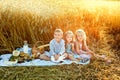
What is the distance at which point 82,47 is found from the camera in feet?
8.78

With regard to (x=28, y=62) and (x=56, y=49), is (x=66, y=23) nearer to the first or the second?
(x=56, y=49)

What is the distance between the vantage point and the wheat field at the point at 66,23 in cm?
260

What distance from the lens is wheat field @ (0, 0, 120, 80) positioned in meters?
2.60

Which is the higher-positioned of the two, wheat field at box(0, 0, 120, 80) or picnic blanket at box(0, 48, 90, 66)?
wheat field at box(0, 0, 120, 80)

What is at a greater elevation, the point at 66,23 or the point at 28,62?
the point at 66,23

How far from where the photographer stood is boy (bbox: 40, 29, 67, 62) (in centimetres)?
262

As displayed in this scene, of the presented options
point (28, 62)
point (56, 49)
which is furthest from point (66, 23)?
point (28, 62)

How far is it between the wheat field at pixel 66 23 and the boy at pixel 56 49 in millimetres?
49

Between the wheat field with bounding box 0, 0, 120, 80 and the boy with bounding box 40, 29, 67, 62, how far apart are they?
5cm

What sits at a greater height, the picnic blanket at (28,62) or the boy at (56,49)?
the boy at (56,49)

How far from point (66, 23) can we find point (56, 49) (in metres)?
0.26

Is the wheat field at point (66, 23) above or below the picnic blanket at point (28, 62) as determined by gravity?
above

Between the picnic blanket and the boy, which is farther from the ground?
the boy

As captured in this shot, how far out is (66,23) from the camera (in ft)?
8.66
